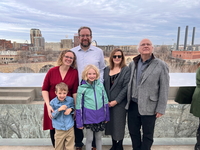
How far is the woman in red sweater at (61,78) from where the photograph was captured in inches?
55.3

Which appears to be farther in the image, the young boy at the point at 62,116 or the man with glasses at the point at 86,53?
the man with glasses at the point at 86,53

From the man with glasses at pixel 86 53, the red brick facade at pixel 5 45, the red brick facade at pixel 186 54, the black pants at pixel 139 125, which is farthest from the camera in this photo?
the red brick facade at pixel 5 45

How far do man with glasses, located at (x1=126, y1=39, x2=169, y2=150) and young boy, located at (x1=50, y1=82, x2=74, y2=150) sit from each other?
2.00 ft

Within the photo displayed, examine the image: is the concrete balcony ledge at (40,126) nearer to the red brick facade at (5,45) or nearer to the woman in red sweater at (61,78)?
the woman in red sweater at (61,78)

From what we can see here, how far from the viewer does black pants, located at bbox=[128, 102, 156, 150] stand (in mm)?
1375

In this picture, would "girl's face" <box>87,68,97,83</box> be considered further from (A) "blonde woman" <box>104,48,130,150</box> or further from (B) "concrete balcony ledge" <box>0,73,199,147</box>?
(B) "concrete balcony ledge" <box>0,73,199,147</box>

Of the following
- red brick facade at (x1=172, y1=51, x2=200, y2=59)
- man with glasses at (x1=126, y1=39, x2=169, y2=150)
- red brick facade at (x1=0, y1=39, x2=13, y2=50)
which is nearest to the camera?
man with glasses at (x1=126, y1=39, x2=169, y2=150)

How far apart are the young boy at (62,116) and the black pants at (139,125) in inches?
24.8

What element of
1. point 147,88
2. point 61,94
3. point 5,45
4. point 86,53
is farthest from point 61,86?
point 5,45

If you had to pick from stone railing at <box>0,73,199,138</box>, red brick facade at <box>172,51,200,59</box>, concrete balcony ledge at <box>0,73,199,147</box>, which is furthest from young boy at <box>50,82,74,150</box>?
red brick facade at <box>172,51,200,59</box>

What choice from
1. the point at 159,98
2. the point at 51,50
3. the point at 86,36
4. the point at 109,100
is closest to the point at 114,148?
the point at 109,100

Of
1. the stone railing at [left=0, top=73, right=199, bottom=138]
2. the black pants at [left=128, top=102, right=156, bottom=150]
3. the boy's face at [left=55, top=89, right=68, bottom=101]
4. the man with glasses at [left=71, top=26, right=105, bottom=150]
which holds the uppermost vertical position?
the man with glasses at [left=71, top=26, right=105, bottom=150]

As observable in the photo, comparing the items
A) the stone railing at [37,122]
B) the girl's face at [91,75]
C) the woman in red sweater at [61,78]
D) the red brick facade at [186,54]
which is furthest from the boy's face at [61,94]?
the red brick facade at [186,54]

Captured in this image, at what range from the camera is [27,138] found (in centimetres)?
194
